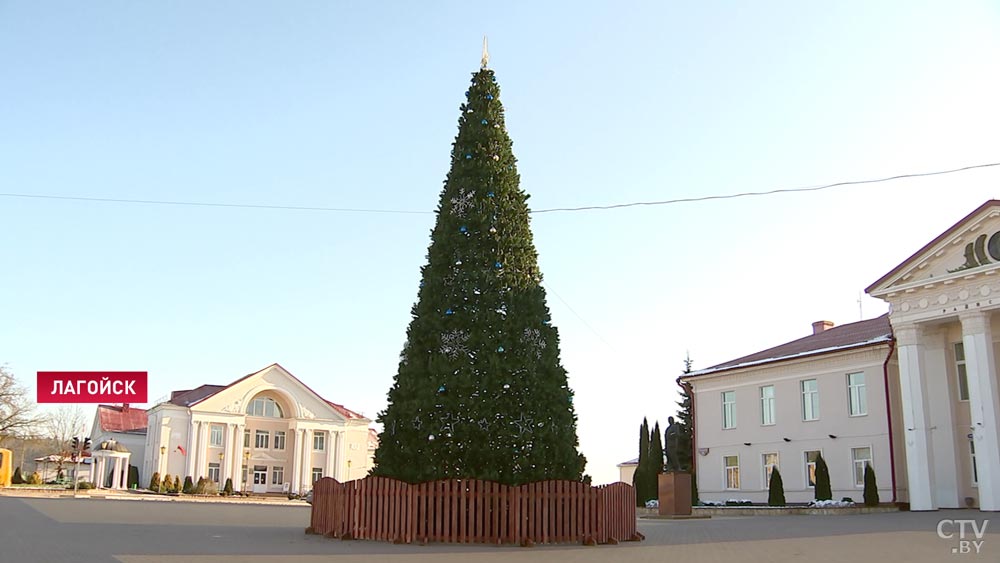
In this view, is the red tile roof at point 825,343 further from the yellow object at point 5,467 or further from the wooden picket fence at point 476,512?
the yellow object at point 5,467

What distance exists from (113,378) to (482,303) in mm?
37763

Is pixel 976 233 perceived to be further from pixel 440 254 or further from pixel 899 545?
pixel 440 254

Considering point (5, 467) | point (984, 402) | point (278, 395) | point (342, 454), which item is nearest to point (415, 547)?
point (984, 402)

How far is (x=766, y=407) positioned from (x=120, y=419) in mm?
59942

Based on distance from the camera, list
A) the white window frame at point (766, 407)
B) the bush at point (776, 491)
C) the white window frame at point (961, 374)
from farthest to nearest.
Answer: the white window frame at point (766, 407) → the bush at point (776, 491) → the white window frame at point (961, 374)

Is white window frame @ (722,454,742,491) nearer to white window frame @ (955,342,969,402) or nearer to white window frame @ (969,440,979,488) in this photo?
white window frame @ (969,440,979,488)

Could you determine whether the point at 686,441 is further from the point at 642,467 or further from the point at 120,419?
the point at 120,419

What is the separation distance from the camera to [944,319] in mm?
28234

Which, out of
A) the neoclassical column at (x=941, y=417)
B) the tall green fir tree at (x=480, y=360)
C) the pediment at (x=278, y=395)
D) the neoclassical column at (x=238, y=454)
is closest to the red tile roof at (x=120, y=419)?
the pediment at (x=278, y=395)

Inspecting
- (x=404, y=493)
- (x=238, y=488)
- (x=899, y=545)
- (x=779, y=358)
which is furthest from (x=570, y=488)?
(x=238, y=488)

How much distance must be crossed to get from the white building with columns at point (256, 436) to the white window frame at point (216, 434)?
0.25ft

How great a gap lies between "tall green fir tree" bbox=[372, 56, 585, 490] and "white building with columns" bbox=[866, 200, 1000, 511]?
17.8 meters

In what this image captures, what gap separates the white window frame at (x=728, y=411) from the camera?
125 ft

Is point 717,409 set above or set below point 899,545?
above
